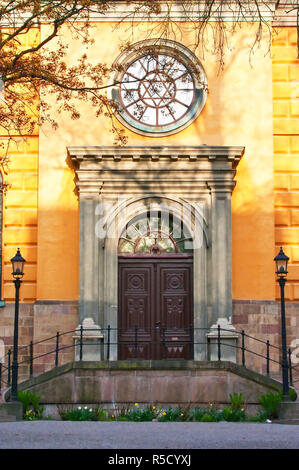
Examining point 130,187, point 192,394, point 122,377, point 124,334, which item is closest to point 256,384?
point 192,394

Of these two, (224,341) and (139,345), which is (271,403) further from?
(139,345)

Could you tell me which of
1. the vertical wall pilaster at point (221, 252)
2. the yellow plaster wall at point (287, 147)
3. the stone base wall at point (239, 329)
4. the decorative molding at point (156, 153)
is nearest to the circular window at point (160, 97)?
the decorative molding at point (156, 153)

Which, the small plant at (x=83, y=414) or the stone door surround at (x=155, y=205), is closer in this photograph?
the small plant at (x=83, y=414)

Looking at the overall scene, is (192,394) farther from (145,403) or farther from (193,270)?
(193,270)

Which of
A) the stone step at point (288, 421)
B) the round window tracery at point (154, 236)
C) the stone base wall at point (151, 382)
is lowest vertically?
the stone step at point (288, 421)

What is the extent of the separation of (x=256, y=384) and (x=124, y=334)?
14.5 ft

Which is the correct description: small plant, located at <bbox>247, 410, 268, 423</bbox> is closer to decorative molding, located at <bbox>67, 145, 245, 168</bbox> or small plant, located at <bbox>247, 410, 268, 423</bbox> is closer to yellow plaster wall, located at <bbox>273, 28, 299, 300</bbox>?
yellow plaster wall, located at <bbox>273, 28, 299, 300</bbox>

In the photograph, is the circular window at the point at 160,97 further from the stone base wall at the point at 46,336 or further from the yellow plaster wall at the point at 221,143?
the stone base wall at the point at 46,336

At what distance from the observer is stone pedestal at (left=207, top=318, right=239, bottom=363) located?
22.4m

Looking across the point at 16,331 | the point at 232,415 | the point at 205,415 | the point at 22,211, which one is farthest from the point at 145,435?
the point at 22,211

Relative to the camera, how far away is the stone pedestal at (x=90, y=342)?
884 inches

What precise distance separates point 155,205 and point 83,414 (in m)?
6.86

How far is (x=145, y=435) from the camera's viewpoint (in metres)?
15.2

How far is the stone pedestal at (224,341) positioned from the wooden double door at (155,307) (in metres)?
0.62
